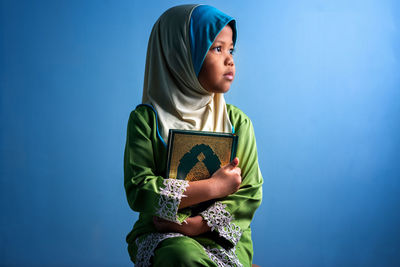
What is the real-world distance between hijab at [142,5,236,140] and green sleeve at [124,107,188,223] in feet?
0.15

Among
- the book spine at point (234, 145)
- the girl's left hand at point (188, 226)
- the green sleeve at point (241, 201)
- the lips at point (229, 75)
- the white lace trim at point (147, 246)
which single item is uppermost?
the lips at point (229, 75)

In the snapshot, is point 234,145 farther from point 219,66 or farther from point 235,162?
point 219,66

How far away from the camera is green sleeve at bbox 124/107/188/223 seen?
105cm

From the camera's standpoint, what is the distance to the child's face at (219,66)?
1151mm

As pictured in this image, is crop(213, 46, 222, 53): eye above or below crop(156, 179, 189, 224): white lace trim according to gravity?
above

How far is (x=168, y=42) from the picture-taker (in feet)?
3.87

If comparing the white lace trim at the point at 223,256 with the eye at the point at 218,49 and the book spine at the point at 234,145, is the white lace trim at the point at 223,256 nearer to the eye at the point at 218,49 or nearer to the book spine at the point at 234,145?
the book spine at the point at 234,145

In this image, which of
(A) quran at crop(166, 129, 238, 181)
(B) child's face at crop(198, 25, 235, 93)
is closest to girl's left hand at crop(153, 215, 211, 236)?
(A) quran at crop(166, 129, 238, 181)

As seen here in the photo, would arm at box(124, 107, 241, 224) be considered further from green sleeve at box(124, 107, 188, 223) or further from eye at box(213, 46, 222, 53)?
eye at box(213, 46, 222, 53)

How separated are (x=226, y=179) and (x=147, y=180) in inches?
7.7

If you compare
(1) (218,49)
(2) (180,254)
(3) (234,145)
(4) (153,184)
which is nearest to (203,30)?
(1) (218,49)

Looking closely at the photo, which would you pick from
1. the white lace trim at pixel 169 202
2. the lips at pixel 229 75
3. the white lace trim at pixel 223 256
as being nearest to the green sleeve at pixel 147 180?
the white lace trim at pixel 169 202

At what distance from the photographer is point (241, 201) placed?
1.15 metres

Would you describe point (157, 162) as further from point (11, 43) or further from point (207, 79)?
point (11, 43)
